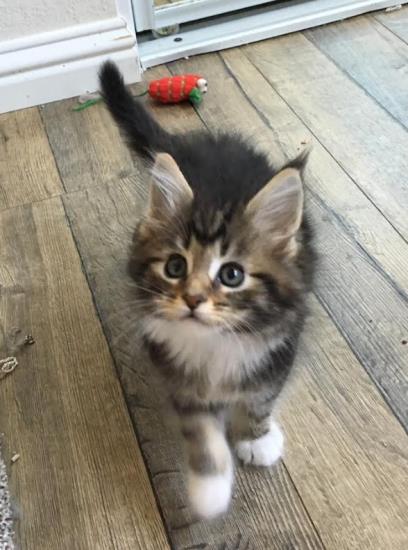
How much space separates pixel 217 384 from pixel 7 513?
1.41 ft

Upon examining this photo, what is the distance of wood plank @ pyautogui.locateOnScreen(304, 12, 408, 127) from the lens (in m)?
1.94

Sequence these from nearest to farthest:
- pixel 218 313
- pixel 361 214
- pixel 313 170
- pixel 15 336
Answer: pixel 218 313 < pixel 15 336 < pixel 361 214 < pixel 313 170

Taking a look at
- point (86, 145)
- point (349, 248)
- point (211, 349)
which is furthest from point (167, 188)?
point (86, 145)

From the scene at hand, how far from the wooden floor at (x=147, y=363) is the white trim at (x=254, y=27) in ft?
0.32

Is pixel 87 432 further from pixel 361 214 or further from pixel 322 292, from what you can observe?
pixel 361 214

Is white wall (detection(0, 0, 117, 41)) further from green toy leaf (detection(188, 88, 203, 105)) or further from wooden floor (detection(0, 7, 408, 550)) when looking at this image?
green toy leaf (detection(188, 88, 203, 105))

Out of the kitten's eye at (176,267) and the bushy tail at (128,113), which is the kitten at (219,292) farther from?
the bushy tail at (128,113)

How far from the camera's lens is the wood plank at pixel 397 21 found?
2211mm

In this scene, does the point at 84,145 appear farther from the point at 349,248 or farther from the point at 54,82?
the point at 349,248

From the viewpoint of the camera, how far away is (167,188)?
0.92m

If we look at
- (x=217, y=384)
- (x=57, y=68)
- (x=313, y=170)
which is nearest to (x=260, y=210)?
(x=217, y=384)

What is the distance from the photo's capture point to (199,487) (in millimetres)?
1019

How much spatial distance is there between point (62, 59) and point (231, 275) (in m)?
1.38

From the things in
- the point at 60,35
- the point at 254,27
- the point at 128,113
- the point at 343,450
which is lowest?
the point at 343,450
